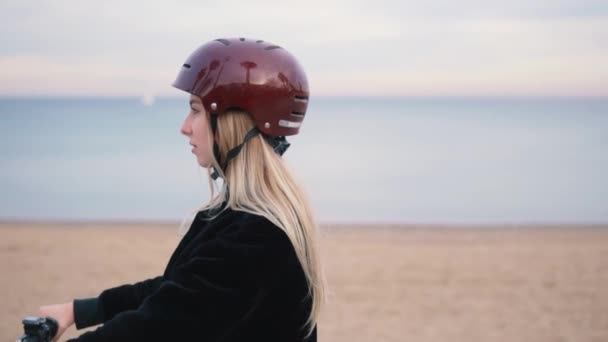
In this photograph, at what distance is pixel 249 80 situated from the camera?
10.9 feet

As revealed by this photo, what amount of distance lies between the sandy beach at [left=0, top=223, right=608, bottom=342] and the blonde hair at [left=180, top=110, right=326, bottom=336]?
600cm

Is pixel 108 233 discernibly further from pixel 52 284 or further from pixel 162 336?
pixel 162 336

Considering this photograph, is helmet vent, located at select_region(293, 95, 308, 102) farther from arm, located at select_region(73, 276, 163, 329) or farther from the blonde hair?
arm, located at select_region(73, 276, 163, 329)

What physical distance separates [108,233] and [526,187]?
18.0 metres

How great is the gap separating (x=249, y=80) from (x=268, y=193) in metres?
0.51

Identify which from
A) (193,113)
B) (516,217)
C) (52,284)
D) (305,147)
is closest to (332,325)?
(52,284)

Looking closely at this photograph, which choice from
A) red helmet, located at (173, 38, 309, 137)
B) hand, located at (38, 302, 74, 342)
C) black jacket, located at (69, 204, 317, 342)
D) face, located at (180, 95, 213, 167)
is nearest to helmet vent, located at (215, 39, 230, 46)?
red helmet, located at (173, 38, 309, 137)

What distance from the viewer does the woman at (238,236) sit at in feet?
8.95

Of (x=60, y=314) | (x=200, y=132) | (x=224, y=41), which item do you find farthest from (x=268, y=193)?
(x=60, y=314)

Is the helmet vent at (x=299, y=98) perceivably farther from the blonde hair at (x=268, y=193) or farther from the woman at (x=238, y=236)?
the blonde hair at (x=268, y=193)

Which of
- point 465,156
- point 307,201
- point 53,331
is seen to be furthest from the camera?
point 465,156

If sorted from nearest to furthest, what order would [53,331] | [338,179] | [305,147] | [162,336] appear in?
[162,336], [53,331], [338,179], [305,147]

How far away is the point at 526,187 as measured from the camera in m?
29.6

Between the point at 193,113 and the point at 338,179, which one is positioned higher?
the point at 193,113
